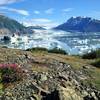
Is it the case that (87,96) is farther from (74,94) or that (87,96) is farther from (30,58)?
(30,58)

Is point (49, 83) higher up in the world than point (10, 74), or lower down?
lower down

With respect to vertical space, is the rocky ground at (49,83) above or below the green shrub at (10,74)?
below

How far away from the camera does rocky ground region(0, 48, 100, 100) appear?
12.5m

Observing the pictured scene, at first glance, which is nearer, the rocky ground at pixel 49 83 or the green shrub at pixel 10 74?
the rocky ground at pixel 49 83

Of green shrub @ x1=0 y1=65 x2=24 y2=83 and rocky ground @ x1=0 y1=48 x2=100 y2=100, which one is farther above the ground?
green shrub @ x1=0 y1=65 x2=24 y2=83

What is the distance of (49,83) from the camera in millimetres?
13859

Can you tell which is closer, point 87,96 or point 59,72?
point 87,96

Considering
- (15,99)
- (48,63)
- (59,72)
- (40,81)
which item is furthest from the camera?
(48,63)

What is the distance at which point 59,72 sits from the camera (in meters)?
15.6

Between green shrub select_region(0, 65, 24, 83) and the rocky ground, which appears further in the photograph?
green shrub select_region(0, 65, 24, 83)

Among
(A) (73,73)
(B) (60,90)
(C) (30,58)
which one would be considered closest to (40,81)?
(B) (60,90)

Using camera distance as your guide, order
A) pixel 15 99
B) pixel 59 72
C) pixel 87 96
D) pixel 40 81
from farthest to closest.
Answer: pixel 59 72, pixel 40 81, pixel 87 96, pixel 15 99

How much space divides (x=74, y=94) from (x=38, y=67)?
378 centimetres

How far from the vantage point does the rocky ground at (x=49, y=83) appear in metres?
12.5
